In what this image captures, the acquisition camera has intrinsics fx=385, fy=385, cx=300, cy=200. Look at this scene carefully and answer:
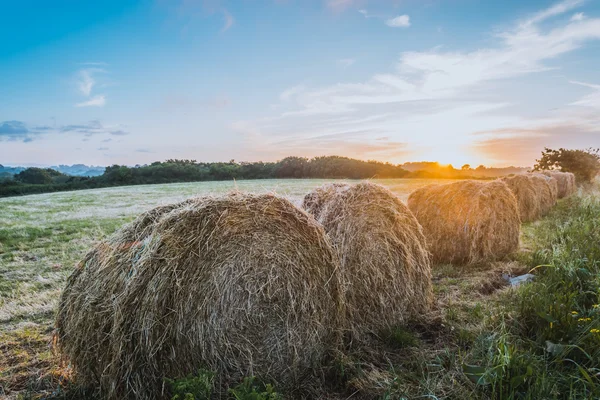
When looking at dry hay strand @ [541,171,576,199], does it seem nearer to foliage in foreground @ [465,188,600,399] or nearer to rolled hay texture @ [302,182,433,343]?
foliage in foreground @ [465,188,600,399]

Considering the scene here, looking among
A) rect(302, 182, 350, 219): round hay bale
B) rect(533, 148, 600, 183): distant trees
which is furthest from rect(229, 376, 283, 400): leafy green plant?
rect(533, 148, 600, 183): distant trees

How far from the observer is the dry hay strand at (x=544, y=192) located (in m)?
14.6

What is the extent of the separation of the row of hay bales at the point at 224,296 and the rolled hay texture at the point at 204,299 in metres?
0.01

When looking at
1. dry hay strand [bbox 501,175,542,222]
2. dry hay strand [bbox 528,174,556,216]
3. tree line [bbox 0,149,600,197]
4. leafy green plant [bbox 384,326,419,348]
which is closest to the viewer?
leafy green plant [bbox 384,326,419,348]

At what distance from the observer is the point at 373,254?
5.13 m

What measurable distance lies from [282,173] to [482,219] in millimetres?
41459

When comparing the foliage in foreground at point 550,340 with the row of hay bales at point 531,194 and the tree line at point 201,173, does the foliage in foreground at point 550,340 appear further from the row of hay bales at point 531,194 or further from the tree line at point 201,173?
the tree line at point 201,173

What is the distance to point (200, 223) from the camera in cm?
367

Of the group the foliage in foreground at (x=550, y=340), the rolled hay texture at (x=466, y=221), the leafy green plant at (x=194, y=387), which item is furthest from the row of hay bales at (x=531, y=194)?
the leafy green plant at (x=194, y=387)

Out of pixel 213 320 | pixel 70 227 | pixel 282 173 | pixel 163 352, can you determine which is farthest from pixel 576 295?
pixel 282 173

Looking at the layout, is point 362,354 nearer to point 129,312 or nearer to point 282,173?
point 129,312

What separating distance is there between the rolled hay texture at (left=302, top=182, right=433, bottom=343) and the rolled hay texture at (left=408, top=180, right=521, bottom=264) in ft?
8.55

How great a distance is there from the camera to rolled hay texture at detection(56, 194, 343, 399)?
133 inches

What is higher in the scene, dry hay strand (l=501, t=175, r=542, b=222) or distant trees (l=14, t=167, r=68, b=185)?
distant trees (l=14, t=167, r=68, b=185)
